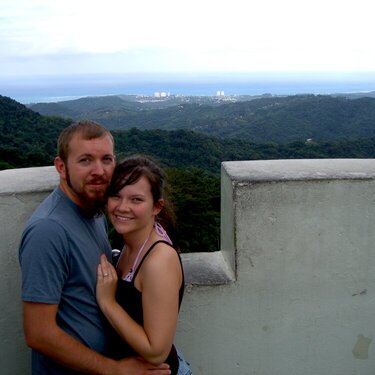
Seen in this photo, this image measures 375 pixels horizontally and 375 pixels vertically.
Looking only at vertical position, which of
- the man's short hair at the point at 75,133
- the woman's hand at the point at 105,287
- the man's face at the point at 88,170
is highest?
the man's short hair at the point at 75,133

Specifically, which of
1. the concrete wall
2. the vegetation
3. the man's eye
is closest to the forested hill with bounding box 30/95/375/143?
the vegetation

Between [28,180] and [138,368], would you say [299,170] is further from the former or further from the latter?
[28,180]

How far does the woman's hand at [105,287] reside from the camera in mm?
1506

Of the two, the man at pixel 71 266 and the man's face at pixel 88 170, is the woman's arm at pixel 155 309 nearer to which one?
the man at pixel 71 266

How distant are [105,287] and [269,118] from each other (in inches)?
2872

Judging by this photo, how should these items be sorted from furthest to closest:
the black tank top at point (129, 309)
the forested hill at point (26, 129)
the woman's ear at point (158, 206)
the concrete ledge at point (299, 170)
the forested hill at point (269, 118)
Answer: the forested hill at point (269, 118) < the forested hill at point (26, 129) < the concrete ledge at point (299, 170) < the woman's ear at point (158, 206) < the black tank top at point (129, 309)

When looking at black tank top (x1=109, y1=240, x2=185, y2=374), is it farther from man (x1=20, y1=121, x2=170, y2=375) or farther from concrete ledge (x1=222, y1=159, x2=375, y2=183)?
concrete ledge (x1=222, y1=159, x2=375, y2=183)

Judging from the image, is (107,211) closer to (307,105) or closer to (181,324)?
(181,324)

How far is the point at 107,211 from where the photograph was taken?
1.58 m

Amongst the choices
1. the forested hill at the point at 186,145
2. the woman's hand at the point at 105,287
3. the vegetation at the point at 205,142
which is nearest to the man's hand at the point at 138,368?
the woman's hand at the point at 105,287

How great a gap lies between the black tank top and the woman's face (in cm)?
10

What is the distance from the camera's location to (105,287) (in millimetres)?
1519

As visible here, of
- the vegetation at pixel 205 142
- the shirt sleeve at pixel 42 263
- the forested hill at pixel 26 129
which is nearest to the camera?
the shirt sleeve at pixel 42 263

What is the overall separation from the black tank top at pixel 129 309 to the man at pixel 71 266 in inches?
1.4
